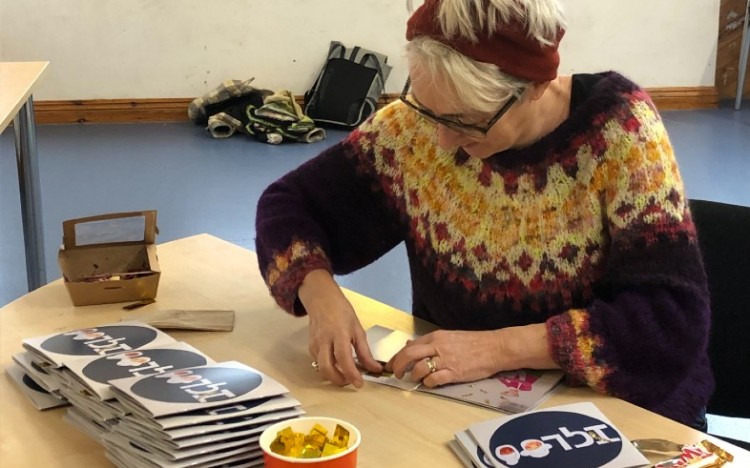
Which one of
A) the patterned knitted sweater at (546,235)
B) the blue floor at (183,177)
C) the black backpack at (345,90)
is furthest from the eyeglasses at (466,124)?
the black backpack at (345,90)

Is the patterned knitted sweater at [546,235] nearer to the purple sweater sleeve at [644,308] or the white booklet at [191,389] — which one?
the purple sweater sleeve at [644,308]

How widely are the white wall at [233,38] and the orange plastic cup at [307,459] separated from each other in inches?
169

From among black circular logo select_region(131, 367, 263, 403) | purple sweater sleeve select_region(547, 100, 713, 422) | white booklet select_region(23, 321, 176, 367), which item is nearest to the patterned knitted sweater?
purple sweater sleeve select_region(547, 100, 713, 422)

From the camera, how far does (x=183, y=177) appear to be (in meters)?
4.36

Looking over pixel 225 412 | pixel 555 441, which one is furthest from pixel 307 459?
pixel 555 441

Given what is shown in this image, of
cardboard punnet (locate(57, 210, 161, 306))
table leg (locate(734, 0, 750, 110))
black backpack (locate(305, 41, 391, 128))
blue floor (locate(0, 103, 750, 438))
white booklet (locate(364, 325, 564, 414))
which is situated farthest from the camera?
table leg (locate(734, 0, 750, 110))

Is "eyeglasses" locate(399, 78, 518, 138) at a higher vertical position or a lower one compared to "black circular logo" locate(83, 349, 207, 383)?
higher

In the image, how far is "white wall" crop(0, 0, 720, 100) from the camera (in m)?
5.21

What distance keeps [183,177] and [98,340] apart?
323cm

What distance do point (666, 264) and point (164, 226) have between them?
2768 mm

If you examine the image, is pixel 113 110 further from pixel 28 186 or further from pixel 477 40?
pixel 477 40

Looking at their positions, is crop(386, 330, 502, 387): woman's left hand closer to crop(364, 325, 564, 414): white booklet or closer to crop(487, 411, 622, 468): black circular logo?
crop(364, 325, 564, 414): white booklet

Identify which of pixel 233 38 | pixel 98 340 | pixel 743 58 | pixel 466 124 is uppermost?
pixel 466 124

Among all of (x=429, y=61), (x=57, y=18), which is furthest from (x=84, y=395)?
(x=57, y=18)
